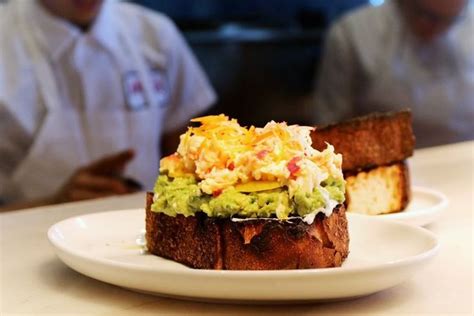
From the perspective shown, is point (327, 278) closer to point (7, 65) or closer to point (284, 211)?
point (284, 211)

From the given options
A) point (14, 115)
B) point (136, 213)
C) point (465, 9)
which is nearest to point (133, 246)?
point (136, 213)

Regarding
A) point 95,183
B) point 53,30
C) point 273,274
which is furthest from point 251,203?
point 53,30

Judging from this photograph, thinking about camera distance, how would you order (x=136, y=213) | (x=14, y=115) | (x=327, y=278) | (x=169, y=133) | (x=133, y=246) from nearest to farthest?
(x=327, y=278)
(x=133, y=246)
(x=136, y=213)
(x=14, y=115)
(x=169, y=133)

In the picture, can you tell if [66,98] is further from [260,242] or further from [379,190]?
[260,242]

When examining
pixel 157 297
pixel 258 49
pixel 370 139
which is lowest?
pixel 157 297

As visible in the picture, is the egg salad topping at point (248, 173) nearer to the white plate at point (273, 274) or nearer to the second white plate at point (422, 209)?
the white plate at point (273, 274)

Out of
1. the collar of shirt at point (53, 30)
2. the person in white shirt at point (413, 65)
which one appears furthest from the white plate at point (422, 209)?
the person in white shirt at point (413, 65)
